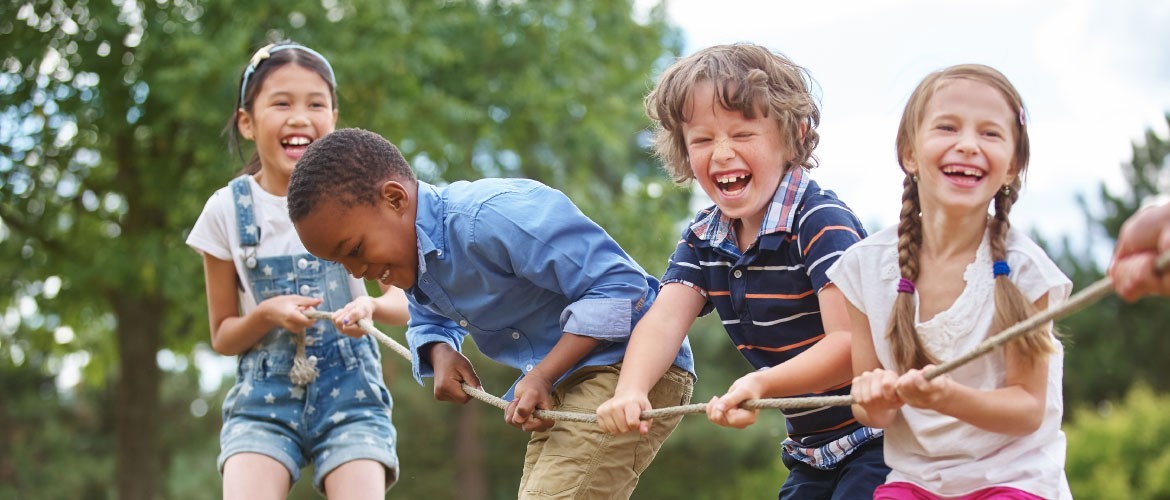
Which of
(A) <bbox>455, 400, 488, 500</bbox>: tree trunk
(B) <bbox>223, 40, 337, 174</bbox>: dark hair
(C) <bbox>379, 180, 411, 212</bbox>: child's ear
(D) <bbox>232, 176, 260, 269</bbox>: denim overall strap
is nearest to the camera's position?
(C) <bbox>379, 180, 411, 212</bbox>: child's ear

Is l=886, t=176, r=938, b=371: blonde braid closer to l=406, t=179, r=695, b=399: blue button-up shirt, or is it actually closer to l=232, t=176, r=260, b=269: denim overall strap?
l=406, t=179, r=695, b=399: blue button-up shirt

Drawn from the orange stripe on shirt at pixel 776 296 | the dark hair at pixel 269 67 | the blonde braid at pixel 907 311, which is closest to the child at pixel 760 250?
the orange stripe on shirt at pixel 776 296

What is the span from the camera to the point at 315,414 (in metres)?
4.11

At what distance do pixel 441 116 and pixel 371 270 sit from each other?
7.11m

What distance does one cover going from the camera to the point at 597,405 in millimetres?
3291

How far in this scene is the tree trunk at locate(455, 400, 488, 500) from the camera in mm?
18453

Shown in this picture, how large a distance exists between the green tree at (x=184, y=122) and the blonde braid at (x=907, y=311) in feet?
23.7

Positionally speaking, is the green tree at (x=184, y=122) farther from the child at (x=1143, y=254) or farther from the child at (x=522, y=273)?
the child at (x=1143, y=254)

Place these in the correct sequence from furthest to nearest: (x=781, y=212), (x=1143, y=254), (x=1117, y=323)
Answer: (x=1117, y=323)
(x=781, y=212)
(x=1143, y=254)

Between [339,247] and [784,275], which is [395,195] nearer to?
[339,247]

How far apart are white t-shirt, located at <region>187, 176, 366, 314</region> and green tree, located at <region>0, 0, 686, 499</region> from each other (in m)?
5.14

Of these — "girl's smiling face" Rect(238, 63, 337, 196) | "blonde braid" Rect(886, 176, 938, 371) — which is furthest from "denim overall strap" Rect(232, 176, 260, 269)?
"blonde braid" Rect(886, 176, 938, 371)

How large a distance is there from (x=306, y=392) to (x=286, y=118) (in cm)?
94

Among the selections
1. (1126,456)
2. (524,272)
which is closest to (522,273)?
(524,272)
